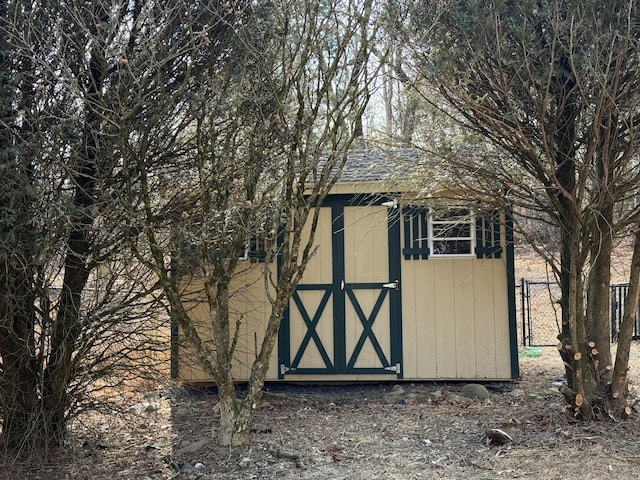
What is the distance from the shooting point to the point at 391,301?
7234mm

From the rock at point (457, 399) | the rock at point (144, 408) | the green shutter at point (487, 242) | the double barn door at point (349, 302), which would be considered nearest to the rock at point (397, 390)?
the double barn door at point (349, 302)

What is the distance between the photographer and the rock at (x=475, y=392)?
6723 millimetres

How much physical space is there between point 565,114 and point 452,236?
2.58m

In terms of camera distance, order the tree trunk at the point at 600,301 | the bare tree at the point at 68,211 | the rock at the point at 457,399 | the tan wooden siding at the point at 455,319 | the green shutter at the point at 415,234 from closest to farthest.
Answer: the bare tree at the point at 68,211, the tree trunk at the point at 600,301, the rock at the point at 457,399, the tan wooden siding at the point at 455,319, the green shutter at the point at 415,234

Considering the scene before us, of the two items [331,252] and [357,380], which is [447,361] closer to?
[357,380]

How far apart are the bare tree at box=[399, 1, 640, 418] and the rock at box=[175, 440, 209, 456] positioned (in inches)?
125

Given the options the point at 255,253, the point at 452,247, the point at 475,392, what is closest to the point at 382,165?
the point at 452,247

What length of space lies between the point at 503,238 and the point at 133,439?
4616 mm

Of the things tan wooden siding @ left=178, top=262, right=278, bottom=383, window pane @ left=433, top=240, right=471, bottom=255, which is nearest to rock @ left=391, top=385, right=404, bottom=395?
tan wooden siding @ left=178, top=262, right=278, bottom=383

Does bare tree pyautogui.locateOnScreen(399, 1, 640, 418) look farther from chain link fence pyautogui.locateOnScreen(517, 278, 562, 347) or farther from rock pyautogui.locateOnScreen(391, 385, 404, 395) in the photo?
chain link fence pyautogui.locateOnScreen(517, 278, 562, 347)

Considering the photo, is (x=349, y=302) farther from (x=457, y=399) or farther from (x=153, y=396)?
(x=153, y=396)

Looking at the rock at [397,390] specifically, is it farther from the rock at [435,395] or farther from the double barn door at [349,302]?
the rock at [435,395]

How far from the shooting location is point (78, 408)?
5.13 metres

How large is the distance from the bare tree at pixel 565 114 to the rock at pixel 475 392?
151cm
